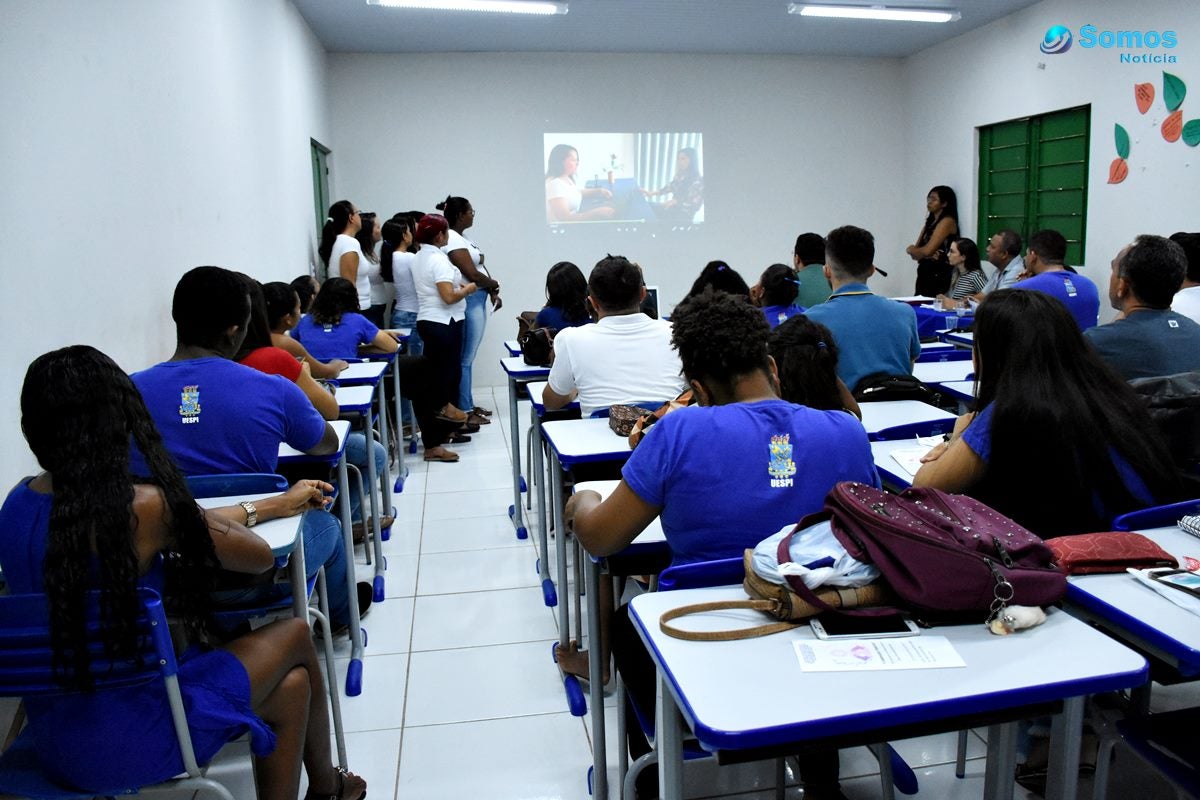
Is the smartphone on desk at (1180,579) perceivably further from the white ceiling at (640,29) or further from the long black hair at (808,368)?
the white ceiling at (640,29)

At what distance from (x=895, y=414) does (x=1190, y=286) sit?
1.94 meters

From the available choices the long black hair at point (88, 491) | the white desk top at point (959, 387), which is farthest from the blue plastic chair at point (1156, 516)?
the long black hair at point (88, 491)

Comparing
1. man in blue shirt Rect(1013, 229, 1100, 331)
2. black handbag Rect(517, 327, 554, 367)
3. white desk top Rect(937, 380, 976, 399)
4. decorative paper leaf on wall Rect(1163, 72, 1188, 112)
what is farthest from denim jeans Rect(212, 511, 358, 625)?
decorative paper leaf on wall Rect(1163, 72, 1188, 112)

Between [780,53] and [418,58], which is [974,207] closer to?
[780,53]

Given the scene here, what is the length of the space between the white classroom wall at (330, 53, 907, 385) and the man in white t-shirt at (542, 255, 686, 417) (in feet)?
17.7

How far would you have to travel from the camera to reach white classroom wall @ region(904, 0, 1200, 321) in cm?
578

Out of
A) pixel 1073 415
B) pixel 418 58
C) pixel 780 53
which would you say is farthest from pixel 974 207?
pixel 1073 415

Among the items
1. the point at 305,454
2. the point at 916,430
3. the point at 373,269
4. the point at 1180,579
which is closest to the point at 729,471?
the point at 1180,579

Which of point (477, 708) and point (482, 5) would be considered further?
point (482, 5)

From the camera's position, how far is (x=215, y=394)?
2275 millimetres

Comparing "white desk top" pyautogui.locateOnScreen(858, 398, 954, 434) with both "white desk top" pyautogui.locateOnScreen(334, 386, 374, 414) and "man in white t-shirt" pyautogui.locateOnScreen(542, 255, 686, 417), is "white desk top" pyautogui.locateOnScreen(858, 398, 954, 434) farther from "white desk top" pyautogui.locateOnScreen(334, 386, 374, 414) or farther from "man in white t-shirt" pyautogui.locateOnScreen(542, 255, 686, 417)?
"white desk top" pyautogui.locateOnScreen(334, 386, 374, 414)

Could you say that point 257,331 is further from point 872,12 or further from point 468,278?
point 872,12

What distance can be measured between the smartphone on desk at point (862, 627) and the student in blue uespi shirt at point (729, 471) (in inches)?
13.7

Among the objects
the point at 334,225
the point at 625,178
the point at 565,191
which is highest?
the point at 625,178
